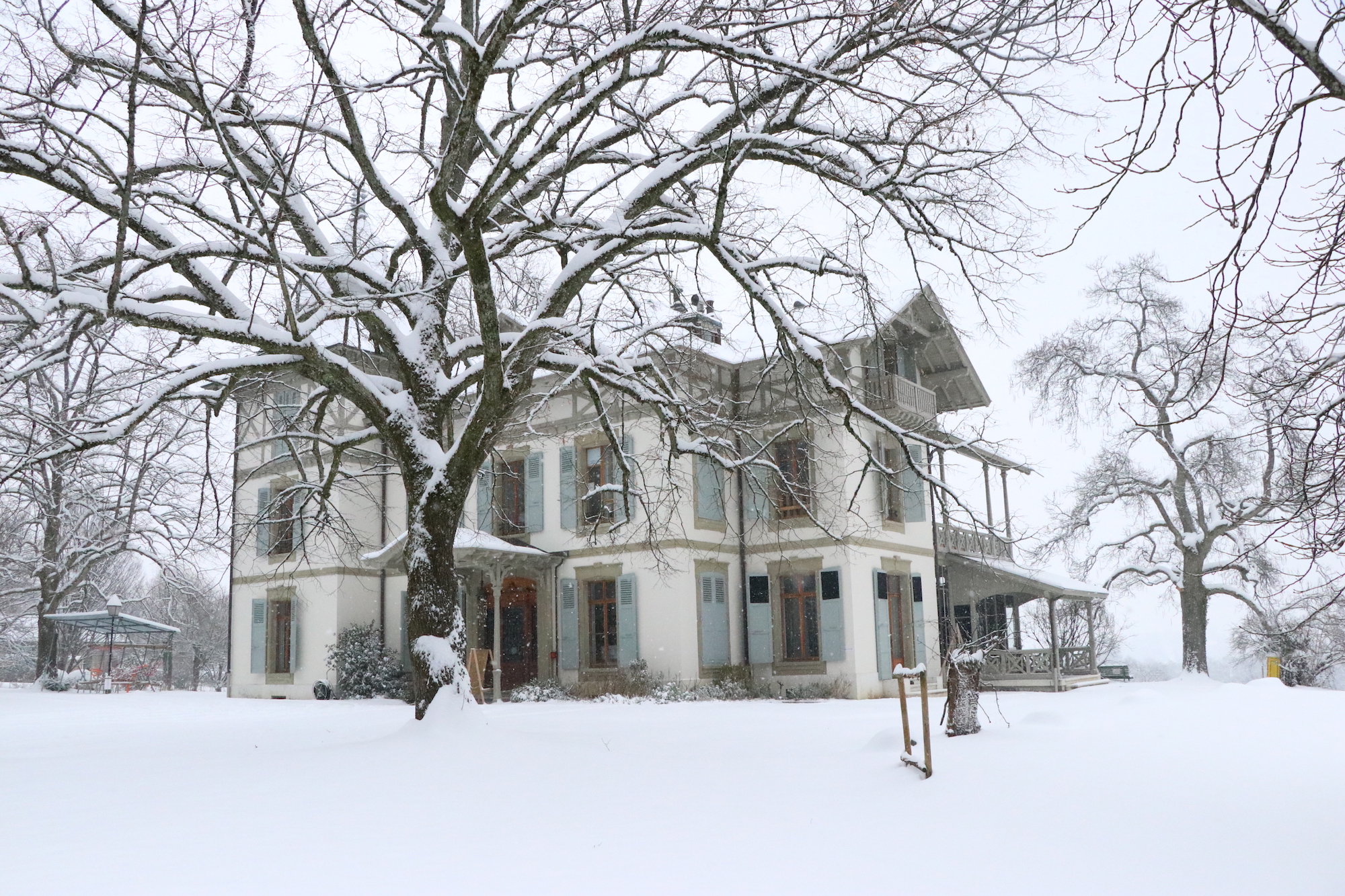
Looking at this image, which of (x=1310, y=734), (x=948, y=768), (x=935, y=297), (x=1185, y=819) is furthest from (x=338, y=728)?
(x=1310, y=734)

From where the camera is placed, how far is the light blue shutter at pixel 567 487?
18312 mm

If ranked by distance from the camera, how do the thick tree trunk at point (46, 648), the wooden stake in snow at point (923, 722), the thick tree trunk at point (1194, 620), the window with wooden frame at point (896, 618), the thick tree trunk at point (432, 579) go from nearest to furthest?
1. the wooden stake in snow at point (923, 722)
2. the thick tree trunk at point (432, 579)
3. the window with wooden frame at point (896, 618)
4. the thick tree trunk at point (1194, 620)
5. the thick tree trunk at point (46, 648)

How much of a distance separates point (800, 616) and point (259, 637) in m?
11.5

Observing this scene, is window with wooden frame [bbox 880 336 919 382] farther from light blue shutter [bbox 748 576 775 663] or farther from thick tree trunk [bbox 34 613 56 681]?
thick tree trunk [bbox 34 613 56 681]

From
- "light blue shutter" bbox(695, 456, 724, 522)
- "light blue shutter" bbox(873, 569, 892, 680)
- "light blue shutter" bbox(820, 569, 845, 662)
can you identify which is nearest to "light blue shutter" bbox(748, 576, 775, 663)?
"light blue shutter" bbox(820, 569, 845, 662)

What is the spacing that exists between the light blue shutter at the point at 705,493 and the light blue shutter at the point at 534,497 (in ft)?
10.2

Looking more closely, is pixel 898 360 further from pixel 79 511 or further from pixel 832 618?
pixel 79 511

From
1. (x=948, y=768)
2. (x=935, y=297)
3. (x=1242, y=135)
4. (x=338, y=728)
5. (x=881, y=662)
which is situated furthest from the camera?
(x=881, y=662)

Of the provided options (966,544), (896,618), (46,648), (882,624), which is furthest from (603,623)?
(46,648)

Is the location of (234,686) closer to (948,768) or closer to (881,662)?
(881,662)

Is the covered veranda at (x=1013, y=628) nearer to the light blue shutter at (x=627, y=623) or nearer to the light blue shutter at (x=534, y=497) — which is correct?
the light blue shutter at (x=627, y=623)

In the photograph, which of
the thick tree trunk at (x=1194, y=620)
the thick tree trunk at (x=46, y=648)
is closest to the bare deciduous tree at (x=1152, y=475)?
the thick tree trunk at (x=1194, y=620)

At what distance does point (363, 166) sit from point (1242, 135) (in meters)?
6.48

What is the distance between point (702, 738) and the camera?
31.1 ft
